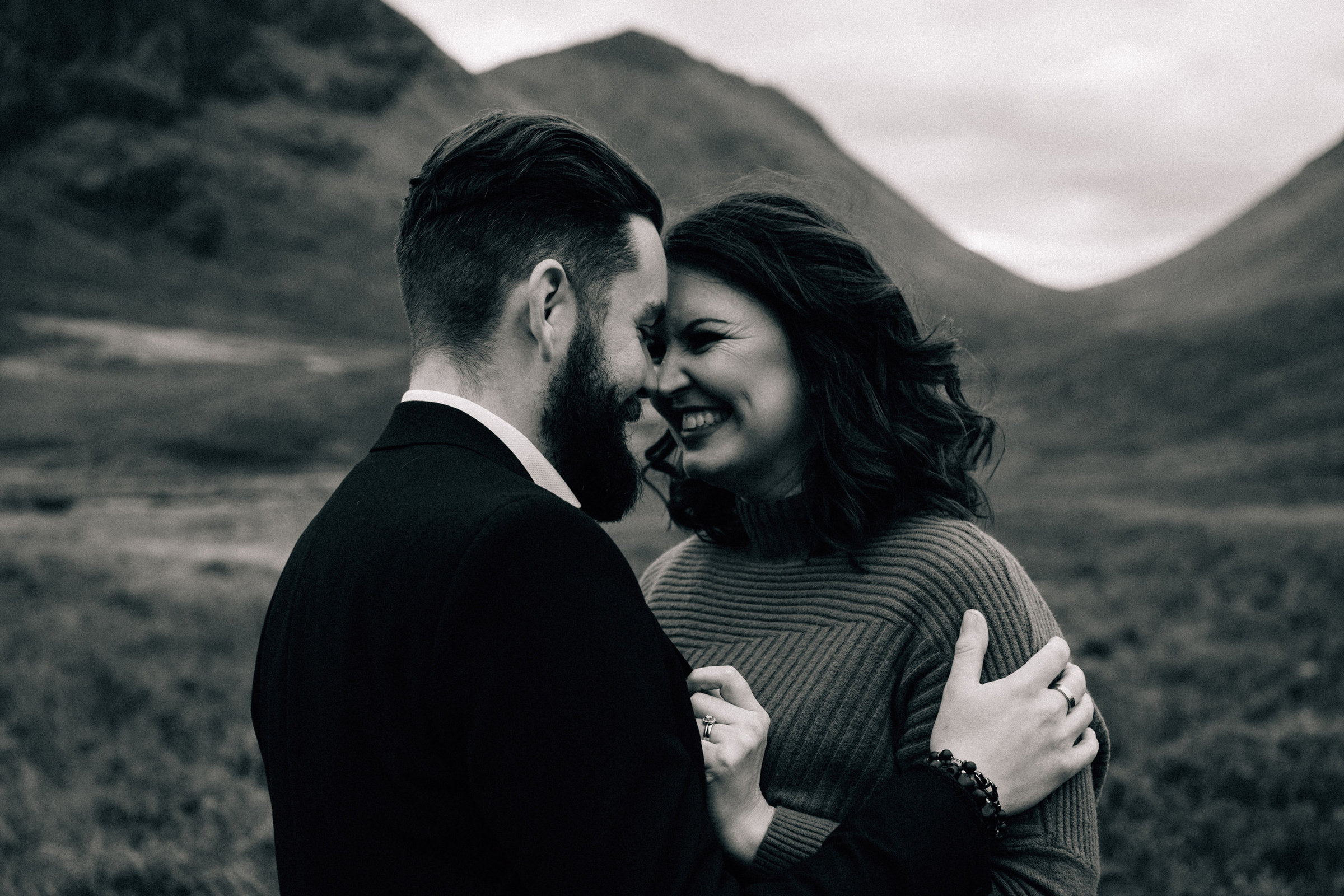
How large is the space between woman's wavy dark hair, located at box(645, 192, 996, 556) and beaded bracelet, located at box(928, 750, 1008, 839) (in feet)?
2.06

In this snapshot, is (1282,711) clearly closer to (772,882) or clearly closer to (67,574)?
(772,882)

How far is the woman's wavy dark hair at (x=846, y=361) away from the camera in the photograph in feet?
8.01

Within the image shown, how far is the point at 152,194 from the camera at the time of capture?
102062 millimetres

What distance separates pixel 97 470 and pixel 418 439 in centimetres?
3792

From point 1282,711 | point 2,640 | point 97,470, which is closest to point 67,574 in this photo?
point 2,640

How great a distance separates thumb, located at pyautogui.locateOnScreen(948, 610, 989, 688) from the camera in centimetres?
199

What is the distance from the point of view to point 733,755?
72.7 inches

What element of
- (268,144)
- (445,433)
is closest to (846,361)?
(445,433)

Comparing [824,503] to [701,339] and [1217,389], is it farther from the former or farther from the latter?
[1217,389]

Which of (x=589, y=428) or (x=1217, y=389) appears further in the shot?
(x=1217, y=389)

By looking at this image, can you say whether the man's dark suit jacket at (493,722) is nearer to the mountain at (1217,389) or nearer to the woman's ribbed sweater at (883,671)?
the woman's ribbed sweater at (883,671)

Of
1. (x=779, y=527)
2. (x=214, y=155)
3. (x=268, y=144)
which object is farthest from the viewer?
(x=268, y=144)

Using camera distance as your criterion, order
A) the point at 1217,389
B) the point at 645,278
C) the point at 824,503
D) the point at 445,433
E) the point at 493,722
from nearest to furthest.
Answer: the point at 493,722
the point at 445,433
the point at 645,278
the point at 824,503
the point at 1217,389

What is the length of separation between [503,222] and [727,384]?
2.71 ft
